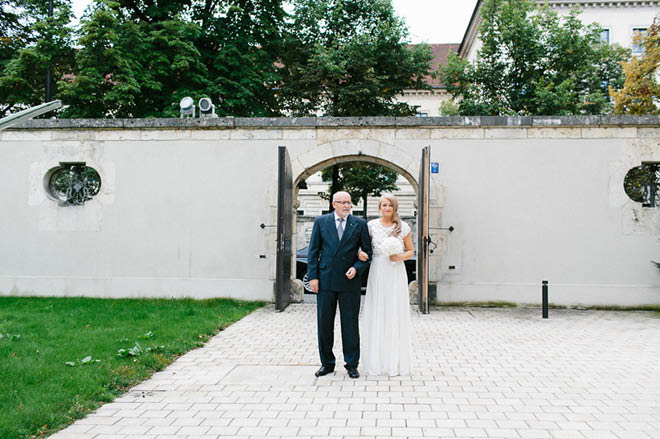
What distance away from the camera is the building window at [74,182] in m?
10.9

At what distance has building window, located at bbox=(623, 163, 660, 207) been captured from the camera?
1009 centimetres

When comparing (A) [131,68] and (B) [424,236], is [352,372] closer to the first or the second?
(B) [424,236]

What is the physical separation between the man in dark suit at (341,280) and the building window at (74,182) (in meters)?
7.42

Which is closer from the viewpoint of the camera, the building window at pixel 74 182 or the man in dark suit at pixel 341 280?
the man in dark suit at pixel 341 280

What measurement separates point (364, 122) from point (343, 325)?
572 centimetres

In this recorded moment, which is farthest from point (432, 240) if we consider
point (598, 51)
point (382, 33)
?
point (598, 51)

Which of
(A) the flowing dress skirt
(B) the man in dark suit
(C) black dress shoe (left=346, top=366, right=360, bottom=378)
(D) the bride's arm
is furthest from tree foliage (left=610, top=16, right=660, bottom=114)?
(C) black dress shoe (left=346, top=366, right=360, bottom=378)

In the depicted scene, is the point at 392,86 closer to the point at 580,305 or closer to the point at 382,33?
the point at 382,33

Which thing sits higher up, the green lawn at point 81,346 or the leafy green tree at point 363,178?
the leafy green tree at point 363,178

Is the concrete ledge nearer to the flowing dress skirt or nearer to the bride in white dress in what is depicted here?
the bride in white dress

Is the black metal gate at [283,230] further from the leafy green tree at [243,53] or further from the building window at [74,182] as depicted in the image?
the leafy green tree at [243,53]

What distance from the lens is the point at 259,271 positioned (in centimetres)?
1034

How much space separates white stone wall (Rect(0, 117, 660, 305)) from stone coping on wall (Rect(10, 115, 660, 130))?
0.10 feet

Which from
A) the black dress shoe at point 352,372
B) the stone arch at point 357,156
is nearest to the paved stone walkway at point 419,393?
the black dress shoe at point 352,372
